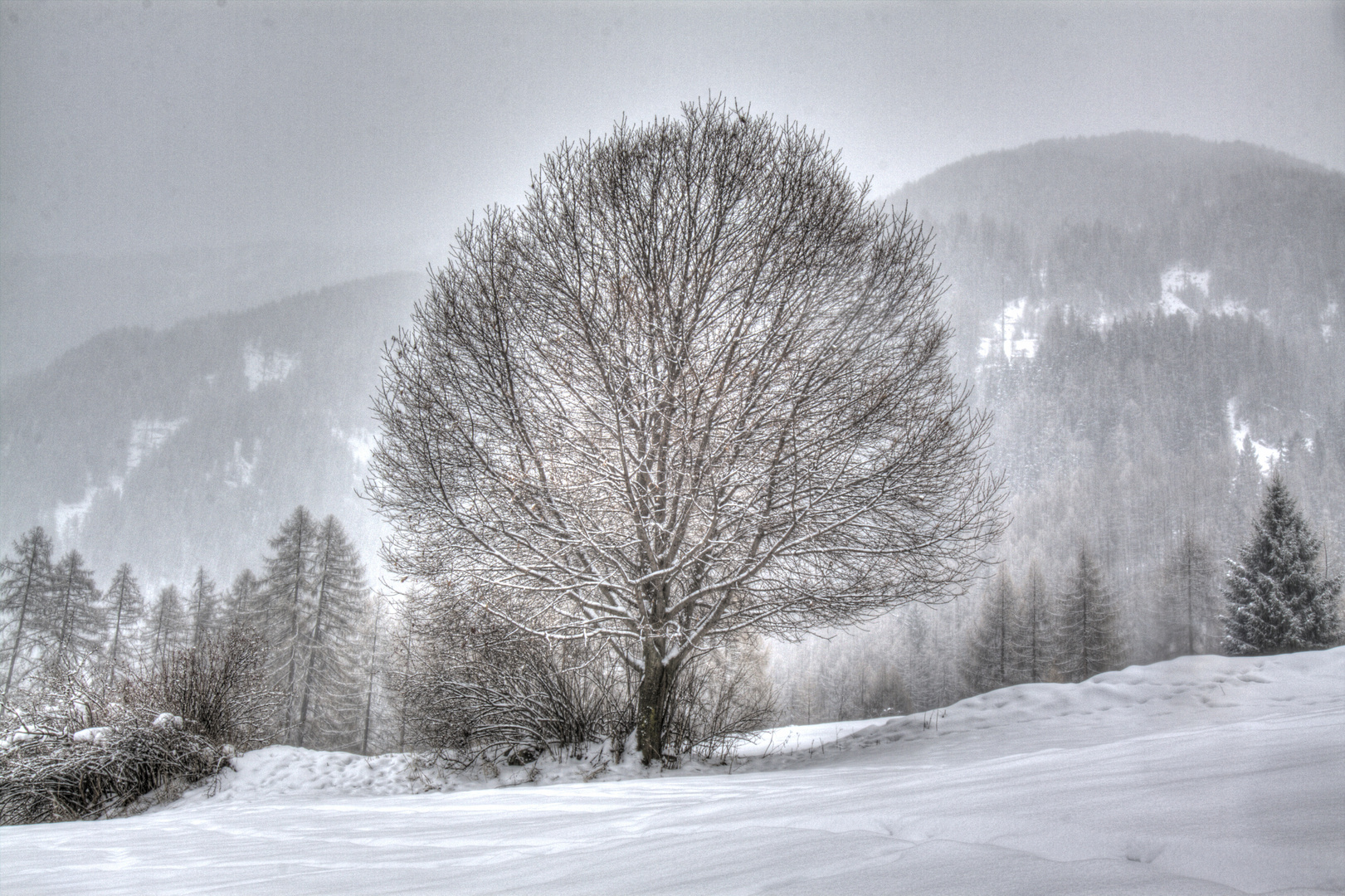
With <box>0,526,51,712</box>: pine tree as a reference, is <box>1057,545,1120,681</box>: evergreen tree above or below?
below

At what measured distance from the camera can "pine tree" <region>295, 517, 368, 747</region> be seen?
24.3 m

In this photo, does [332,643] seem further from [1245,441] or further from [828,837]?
[1245,441]

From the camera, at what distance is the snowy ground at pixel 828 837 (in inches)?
42.6

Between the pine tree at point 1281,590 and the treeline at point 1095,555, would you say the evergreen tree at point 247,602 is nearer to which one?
the treeline at point 1095,555

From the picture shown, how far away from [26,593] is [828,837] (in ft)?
133

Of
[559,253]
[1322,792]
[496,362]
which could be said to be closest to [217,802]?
[496,362]

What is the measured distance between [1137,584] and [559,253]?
56548 millimetres

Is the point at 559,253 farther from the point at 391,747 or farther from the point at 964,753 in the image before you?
the point at 391,747

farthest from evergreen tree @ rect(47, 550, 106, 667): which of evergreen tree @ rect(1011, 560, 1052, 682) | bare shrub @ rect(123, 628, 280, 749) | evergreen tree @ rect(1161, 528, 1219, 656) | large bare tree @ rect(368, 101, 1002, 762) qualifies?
evergreen tree @ rect(1161, 528, 1219, 656)

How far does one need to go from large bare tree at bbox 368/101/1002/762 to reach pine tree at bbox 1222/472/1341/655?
23726 millimetres

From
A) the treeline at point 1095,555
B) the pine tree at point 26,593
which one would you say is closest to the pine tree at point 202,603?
the pine tree at point 26,593

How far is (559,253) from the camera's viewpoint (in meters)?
7.68

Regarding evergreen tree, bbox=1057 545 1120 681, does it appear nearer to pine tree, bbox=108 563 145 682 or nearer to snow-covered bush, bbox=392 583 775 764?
snow-covered bush, bbox=392 583 775 764

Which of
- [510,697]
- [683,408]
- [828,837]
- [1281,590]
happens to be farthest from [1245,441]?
[828,837]
